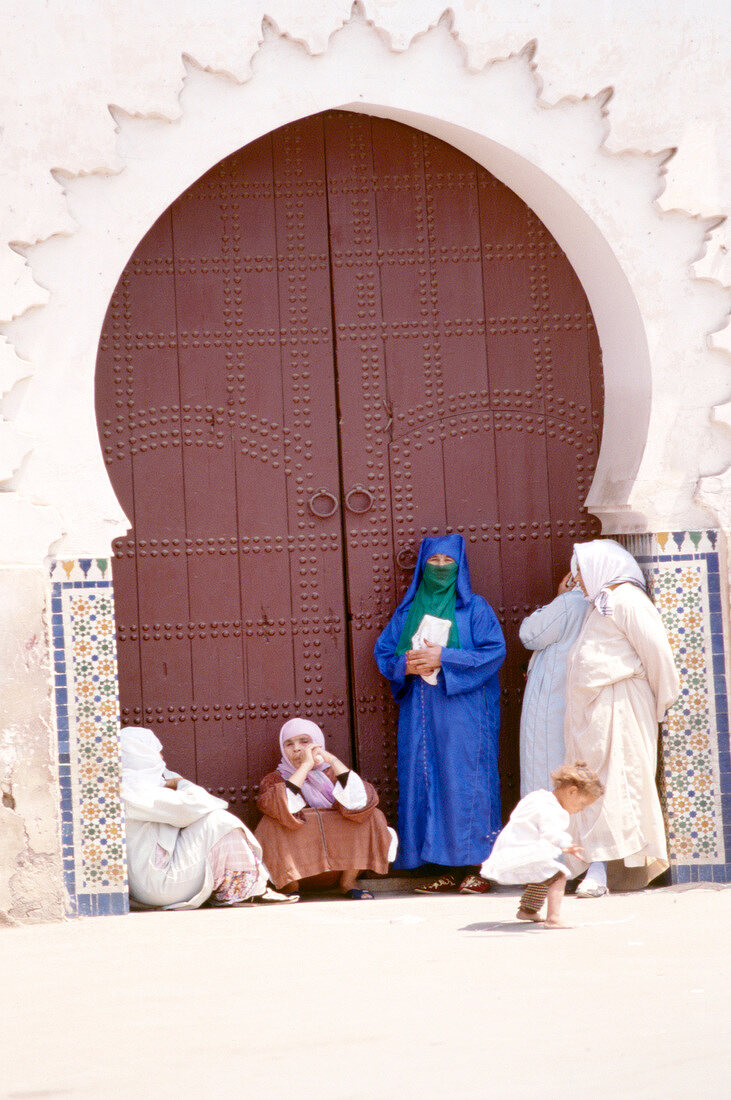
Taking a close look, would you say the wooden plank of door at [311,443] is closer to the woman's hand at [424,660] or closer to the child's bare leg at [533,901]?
the woman's hand at [424,660]

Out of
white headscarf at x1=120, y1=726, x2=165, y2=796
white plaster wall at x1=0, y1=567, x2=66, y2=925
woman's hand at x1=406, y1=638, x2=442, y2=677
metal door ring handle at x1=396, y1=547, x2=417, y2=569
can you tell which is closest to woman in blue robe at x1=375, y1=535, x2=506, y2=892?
woman's hand at x1=406, y1=638, x2=442, y2=677

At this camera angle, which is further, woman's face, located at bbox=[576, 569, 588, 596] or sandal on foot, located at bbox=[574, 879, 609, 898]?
woman's face, located at bbox=[576, 569, 588, 596]

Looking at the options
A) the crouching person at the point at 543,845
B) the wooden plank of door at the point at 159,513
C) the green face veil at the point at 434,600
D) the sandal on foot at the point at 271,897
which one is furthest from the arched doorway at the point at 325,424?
the crouching person at the point at 543,845

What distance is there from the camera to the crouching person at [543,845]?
4375 millimetres

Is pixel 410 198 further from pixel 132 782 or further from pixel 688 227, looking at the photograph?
pixel 132 782

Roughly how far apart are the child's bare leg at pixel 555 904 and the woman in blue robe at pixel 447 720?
92cm

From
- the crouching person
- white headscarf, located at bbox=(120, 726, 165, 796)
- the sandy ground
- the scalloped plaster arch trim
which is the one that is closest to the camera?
the sandy ground

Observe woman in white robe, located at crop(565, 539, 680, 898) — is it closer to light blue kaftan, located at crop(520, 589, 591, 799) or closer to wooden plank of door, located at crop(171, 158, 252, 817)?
light blue kaftan, located at crop(520, 589, 591, 799)

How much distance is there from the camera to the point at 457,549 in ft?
17.8

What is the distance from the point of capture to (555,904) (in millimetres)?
4387

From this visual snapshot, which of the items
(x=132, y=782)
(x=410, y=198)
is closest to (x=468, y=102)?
(x=410, y=198)

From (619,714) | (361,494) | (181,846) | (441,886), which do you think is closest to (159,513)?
(361,494)

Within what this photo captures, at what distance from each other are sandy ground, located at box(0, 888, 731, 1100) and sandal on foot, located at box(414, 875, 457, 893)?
0.45 meters

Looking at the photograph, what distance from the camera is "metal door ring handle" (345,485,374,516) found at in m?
5.55
